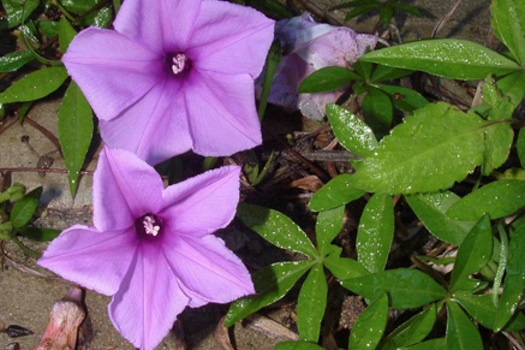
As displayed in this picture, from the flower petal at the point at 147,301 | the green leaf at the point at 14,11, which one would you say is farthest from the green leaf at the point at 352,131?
the green leaf at the point at 14,11

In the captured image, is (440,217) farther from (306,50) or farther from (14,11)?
(14,11)

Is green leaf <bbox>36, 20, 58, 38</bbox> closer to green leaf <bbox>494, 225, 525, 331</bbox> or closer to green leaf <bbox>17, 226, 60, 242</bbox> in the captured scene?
green leaf <bbox>17, 226, 60, 242</bbox>

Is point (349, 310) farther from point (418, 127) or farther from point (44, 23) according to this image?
point (44, 23)

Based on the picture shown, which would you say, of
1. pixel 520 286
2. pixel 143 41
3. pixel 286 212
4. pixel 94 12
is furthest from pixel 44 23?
pixel 520 286

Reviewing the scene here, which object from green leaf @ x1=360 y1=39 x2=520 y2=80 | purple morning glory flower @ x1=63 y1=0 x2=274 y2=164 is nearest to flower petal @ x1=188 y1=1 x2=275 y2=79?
purple morning glory flower @ x1=63 y1=0 x2=274 y2=164

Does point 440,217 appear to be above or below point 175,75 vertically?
below

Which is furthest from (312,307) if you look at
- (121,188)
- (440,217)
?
(121,188)
